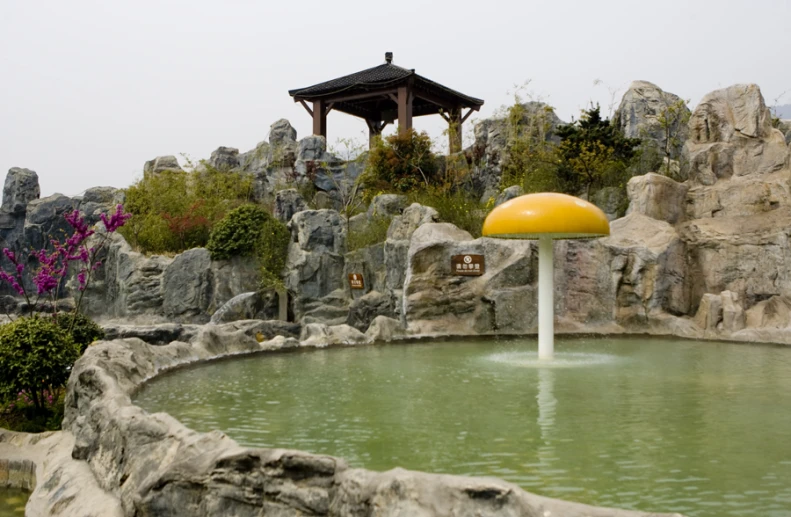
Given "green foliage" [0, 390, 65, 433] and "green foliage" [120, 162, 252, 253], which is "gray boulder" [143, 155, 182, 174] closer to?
"green foliage" [120, 162, 252, 253]

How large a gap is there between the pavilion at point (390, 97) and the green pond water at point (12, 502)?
18.9m

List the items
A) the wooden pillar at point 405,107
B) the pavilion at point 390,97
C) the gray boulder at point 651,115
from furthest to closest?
the pavilion at point 390,97 → the wooden pillar at point 405,107 → the gray boulder at point 651,115

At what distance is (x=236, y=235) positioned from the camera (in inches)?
742

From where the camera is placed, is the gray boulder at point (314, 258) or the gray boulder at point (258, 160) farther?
the gray boulder at point (258, 160)

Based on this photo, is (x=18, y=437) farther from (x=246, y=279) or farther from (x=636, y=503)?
(x=246, y=279)

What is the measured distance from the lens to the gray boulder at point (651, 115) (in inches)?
763

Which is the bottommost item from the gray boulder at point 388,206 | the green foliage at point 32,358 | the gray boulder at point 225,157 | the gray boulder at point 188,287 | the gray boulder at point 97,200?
the green foliage at point 32,358

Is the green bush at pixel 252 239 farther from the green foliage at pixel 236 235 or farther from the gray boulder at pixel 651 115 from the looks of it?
the gray boulder at pixel 651 115

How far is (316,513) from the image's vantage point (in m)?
3.30

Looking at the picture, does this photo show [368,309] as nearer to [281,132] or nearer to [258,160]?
[258,160]

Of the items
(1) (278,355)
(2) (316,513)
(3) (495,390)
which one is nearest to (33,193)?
(1) (278,355)

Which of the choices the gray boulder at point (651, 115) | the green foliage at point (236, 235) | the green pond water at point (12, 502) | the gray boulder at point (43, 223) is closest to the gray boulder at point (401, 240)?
the green foliage at point (236, 235)

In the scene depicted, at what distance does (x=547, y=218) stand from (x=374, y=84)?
18.7 metres

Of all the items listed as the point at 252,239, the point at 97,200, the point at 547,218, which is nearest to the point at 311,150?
the point at 252,239
